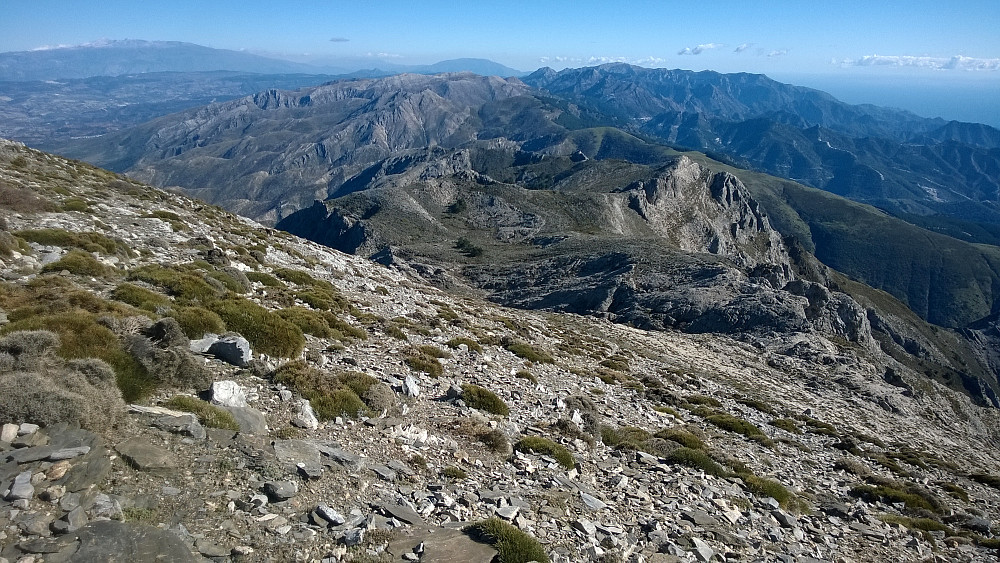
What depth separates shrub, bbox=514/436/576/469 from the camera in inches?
543

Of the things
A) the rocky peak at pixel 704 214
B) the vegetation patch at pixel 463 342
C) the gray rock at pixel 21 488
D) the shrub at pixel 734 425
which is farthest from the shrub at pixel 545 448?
the rocky peak at pixel 704 214

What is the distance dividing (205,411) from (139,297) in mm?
8975

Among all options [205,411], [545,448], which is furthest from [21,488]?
[545,448]

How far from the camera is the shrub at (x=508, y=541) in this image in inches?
332

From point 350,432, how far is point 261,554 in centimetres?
508

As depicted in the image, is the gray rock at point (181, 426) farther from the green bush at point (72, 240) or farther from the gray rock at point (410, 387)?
the green bush at point (72, 240)

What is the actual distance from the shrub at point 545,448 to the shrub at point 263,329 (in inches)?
326

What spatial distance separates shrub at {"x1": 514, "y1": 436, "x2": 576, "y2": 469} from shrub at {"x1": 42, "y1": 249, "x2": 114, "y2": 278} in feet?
59.1

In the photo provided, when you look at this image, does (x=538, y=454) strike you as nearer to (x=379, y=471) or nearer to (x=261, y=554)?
(x=379, y=471)

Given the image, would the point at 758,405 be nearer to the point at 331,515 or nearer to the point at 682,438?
the point at 682,438

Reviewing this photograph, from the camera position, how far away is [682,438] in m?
18.6

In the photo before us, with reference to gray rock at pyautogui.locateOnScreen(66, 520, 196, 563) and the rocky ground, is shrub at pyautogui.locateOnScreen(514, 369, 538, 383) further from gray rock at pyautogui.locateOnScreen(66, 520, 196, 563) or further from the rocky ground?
gray rock at pyautogui.locateOnScreen(66, 520, 196, 563)

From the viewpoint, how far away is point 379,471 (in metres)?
10.6

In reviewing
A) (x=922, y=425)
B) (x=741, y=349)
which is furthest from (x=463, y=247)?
(x=922, y=425)
